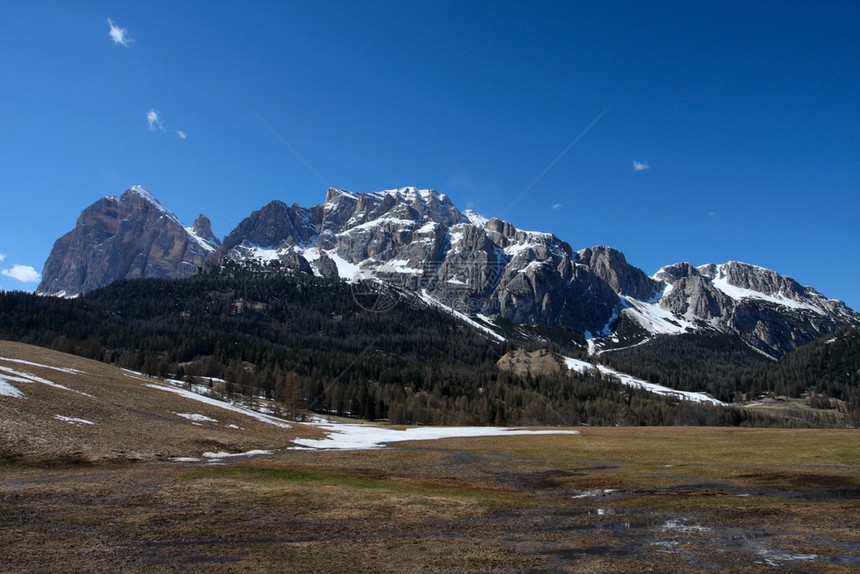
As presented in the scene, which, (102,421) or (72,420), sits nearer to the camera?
(72,420)

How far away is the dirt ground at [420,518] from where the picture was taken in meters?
13.6

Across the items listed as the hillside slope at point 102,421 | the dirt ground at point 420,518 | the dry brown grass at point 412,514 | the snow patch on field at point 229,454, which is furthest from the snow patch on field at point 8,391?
the snow patch on field at point 229,454

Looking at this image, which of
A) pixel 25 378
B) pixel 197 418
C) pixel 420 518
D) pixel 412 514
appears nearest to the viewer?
pixel 420 518

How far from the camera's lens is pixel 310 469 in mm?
32188

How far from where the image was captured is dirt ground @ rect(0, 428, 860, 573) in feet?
44.7

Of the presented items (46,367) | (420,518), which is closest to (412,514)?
(420,518)

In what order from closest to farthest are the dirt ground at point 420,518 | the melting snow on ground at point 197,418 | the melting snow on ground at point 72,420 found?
the dirt ground at point 420,518 → the melting snow on ground at point 72,420 → the melting snow on ground at point 197,418

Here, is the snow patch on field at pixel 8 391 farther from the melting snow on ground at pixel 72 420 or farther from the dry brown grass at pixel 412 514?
the melting snow on ground at pixel 72 420

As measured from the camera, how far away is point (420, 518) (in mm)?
19500

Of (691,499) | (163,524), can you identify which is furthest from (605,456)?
(163,524)

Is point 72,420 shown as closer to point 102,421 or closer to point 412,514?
point 102,421

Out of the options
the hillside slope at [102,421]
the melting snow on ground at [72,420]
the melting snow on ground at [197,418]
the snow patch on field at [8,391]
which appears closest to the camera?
the hillside slope at [102,421]

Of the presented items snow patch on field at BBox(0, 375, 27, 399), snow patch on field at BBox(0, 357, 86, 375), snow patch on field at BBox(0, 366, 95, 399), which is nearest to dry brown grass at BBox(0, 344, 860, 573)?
snow patch on field at BBox(0, 375, 27, 399)

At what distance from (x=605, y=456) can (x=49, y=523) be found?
145 ft
